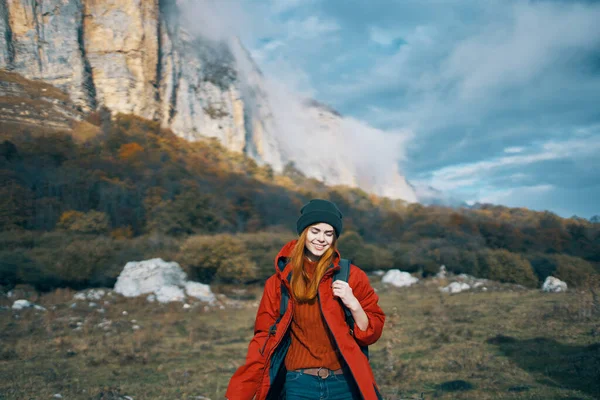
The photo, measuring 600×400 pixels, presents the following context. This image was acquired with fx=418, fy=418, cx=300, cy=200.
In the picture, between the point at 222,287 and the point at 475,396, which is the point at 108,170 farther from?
the point at 475,396

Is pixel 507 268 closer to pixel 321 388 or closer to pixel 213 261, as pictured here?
pixel 213 261

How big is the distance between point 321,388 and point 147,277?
18340 millimetres

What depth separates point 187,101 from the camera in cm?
5225

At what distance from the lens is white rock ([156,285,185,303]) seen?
55.6ft

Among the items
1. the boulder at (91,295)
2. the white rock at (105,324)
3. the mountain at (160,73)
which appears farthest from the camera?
the mountain at (160,73)

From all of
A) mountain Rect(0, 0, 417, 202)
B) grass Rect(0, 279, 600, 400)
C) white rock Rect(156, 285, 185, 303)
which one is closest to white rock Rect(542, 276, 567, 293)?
grass Rect(0, 279, 600, 400)

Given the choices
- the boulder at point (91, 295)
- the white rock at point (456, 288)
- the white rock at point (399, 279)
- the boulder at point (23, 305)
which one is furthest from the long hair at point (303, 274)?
the white rock at point (399, 279)

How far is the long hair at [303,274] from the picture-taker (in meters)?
2.17

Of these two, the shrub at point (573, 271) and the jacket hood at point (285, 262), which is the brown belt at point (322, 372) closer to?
the jacket hood at point (285, 262)

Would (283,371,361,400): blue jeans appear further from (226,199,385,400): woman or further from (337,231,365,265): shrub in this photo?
(337,231,365,265): shrub

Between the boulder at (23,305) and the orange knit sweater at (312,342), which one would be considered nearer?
the orange knit sweater at (312,342)

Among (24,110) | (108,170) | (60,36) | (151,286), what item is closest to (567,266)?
(151,286)

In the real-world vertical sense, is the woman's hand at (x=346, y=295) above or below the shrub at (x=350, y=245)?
below

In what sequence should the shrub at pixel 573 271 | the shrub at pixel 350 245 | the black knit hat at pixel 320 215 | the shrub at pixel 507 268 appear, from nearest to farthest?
the black knit hat at pixel 320 215 → the shrub at pixel 573 271 → the shrub at pixel 507 268 → the shrub at pixel 350 245
